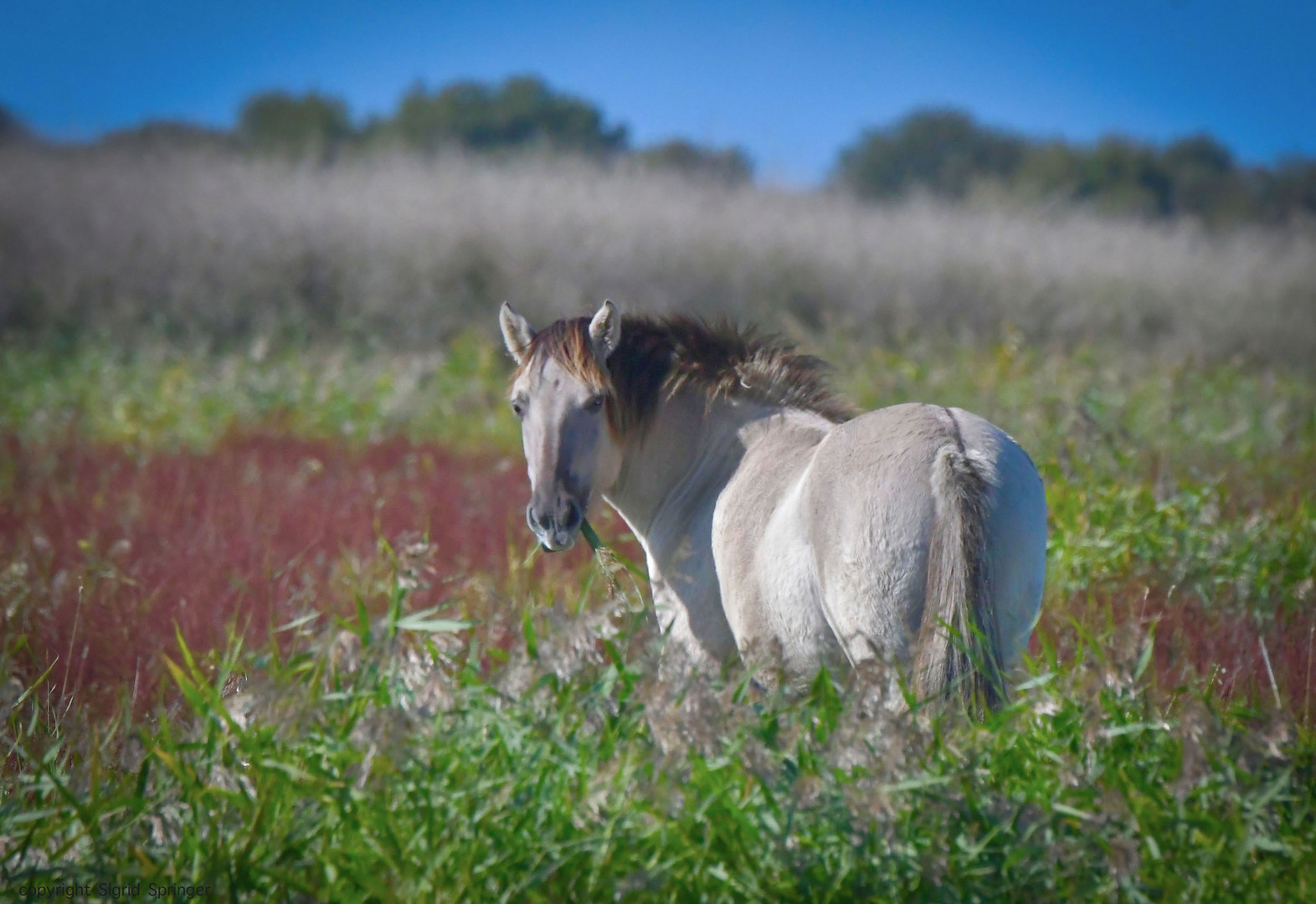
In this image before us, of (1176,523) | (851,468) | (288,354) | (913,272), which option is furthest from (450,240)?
(851,468)

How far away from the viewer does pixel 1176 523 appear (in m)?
4.78

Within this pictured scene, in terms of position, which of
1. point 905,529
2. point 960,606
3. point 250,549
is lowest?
point 250,549

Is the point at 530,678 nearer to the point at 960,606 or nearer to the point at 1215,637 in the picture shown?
the point at 960,606

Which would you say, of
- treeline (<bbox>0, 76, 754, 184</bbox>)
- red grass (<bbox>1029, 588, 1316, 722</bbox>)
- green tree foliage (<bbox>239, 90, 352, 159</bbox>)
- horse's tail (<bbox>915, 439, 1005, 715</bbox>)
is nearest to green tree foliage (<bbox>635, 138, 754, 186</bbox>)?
treeline (<bbox>0, 76, 754, 184</bbox>)

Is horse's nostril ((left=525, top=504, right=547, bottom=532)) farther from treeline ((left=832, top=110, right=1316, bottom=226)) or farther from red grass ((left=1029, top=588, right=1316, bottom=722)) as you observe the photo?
treeline ((left=832, top=110, right=1316, bottom=226))

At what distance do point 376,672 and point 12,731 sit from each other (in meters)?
1.44

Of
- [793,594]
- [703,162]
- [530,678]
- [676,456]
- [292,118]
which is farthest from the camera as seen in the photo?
[292,118]

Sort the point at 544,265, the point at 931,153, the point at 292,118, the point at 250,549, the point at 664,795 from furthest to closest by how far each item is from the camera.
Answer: the point at 931,153
the point at 292,118
the point at 544,265
the point at 250,549
the point at 664,795

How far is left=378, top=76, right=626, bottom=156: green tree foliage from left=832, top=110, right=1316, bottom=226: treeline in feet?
22.6

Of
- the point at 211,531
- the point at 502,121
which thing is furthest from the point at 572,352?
the point at 502,121

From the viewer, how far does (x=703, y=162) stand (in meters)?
20.2

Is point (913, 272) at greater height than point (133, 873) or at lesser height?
greater

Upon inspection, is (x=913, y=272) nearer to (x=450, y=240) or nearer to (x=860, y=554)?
(x=450, y=240)

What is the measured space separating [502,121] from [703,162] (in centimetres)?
575
